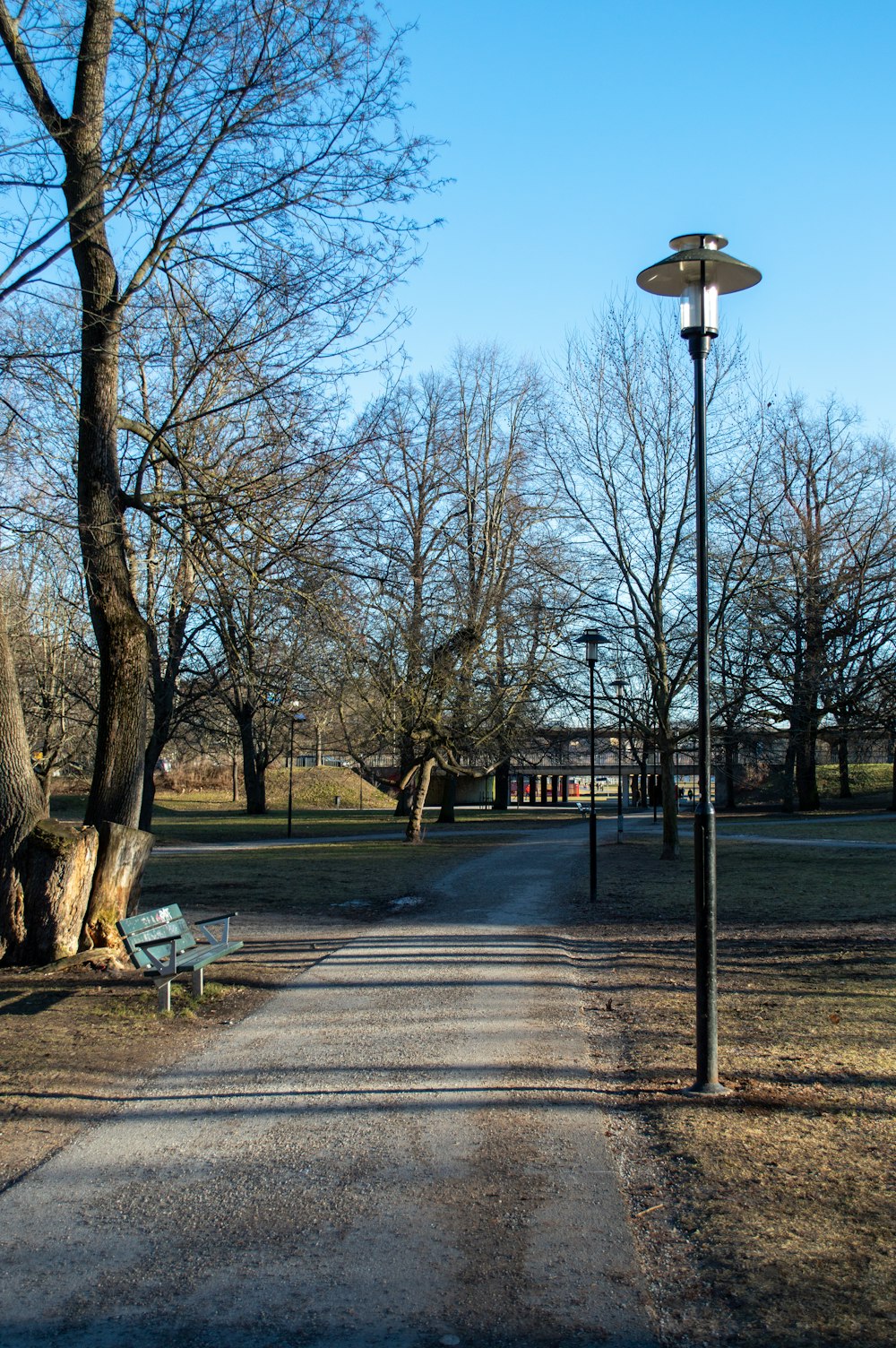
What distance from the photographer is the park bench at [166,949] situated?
7.58 metres

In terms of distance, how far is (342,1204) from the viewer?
13.7 feet

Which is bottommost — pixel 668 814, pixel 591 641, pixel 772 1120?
pixel 772 1120

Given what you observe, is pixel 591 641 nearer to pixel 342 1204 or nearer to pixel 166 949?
pixel 166 949

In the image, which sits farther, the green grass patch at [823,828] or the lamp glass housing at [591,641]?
the green grass patch at [823,828]

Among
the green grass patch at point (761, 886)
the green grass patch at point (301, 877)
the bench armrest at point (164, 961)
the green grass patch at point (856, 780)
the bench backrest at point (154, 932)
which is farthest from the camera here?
the green grass patch at point (856, 780)

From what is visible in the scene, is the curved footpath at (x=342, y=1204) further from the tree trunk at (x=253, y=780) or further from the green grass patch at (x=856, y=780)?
the green grass patch at (x=856, y=780)

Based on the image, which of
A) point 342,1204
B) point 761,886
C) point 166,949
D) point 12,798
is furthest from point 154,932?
point 761,886

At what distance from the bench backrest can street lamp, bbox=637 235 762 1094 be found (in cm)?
400

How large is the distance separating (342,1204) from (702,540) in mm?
3928

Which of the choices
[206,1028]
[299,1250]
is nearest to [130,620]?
[206,1028]

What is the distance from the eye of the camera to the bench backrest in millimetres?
7697

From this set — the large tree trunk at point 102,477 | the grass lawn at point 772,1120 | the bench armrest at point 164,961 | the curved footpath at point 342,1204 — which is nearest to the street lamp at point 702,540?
the grass lawn at point 772,1120

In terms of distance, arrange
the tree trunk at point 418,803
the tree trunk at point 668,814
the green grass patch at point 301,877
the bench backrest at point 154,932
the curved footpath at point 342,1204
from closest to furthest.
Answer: the curved footpath at point 342,1204 → the bench backrest at point 154,932 → the green grass patch at point 301,877 → the tree trunk at point 668,814 → the tree trunk at point 418,803

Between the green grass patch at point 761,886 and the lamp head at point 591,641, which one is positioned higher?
the lamp head at point 591,641
